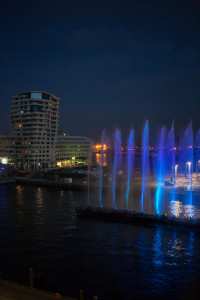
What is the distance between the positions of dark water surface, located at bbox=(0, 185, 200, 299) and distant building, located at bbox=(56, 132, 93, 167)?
177 feet

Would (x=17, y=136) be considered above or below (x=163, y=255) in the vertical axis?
above

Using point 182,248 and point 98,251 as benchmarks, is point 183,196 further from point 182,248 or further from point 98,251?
point 98,251

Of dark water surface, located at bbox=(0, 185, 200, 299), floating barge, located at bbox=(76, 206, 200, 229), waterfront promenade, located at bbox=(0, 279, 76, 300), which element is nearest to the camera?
waterfront promenade, located at bbox=(0, 279, 76, 300)

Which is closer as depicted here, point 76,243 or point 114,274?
point 114,274

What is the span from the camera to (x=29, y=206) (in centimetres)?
3061

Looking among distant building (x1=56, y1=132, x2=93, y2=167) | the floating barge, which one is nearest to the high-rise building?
distant building (x1=56, y1=132, x2=93, y2=167)

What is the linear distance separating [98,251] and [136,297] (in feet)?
17.1

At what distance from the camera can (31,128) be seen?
224 ft

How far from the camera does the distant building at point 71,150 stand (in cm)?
8000

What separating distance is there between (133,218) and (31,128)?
50280 millimetres

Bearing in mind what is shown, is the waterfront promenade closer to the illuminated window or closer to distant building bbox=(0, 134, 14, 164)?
distant building bbox=(0, 134, 14, 164)

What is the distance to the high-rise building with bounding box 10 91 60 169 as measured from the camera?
2665 inches

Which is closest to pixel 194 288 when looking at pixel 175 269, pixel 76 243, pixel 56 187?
pixel 175 269

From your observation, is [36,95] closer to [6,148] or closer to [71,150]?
[6,148]
